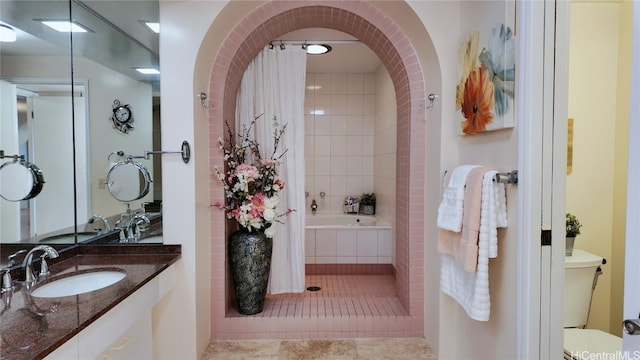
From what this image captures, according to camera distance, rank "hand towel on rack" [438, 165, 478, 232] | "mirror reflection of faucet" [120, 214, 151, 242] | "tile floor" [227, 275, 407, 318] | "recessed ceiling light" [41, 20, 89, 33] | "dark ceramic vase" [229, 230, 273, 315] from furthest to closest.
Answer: "tile floor" [227, 275, 407, 318]
"dark ceramic vase" [229, 230, 273, 315]
"mirror reflection of faucet" [120, 214, 151, 242]
"recessed ceiling light" [41, 20, 89, 33]
"hand towel on rack" [438, 165, 478, 232]

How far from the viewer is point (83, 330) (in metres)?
1.22

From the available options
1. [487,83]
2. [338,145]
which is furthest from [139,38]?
[338,145]

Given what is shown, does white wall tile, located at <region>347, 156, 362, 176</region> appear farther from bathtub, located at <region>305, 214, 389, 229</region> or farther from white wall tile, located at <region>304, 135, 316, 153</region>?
bathtub, located at <region>305, 214, 389, 229</region>

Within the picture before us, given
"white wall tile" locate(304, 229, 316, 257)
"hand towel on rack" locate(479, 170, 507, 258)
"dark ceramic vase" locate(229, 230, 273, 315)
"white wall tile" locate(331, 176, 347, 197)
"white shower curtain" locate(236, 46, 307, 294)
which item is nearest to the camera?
"hand towel on rack" locate(479, 170, 507, 258)

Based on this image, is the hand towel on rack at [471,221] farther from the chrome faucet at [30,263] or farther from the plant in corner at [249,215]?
the chrome faucet at [30,263]

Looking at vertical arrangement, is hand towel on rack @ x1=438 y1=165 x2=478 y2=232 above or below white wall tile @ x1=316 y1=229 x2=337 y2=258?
above

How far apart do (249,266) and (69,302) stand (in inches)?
48.0

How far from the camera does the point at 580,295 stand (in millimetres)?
2111

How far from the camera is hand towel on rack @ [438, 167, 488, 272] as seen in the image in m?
1.59

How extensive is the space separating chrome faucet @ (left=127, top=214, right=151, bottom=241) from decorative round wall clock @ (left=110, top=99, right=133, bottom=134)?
1.93ft

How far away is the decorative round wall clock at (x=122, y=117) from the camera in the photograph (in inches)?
89.0

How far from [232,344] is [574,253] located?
7.88ft

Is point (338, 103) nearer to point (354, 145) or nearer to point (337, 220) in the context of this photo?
point (354, 145)

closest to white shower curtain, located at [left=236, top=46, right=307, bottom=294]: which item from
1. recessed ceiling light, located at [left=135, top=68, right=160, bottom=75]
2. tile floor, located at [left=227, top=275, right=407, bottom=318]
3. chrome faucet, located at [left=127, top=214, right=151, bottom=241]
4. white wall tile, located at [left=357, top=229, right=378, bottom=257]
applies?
recessed ceiling light, located at [left=135, top=68, right=160, bottom=75]
